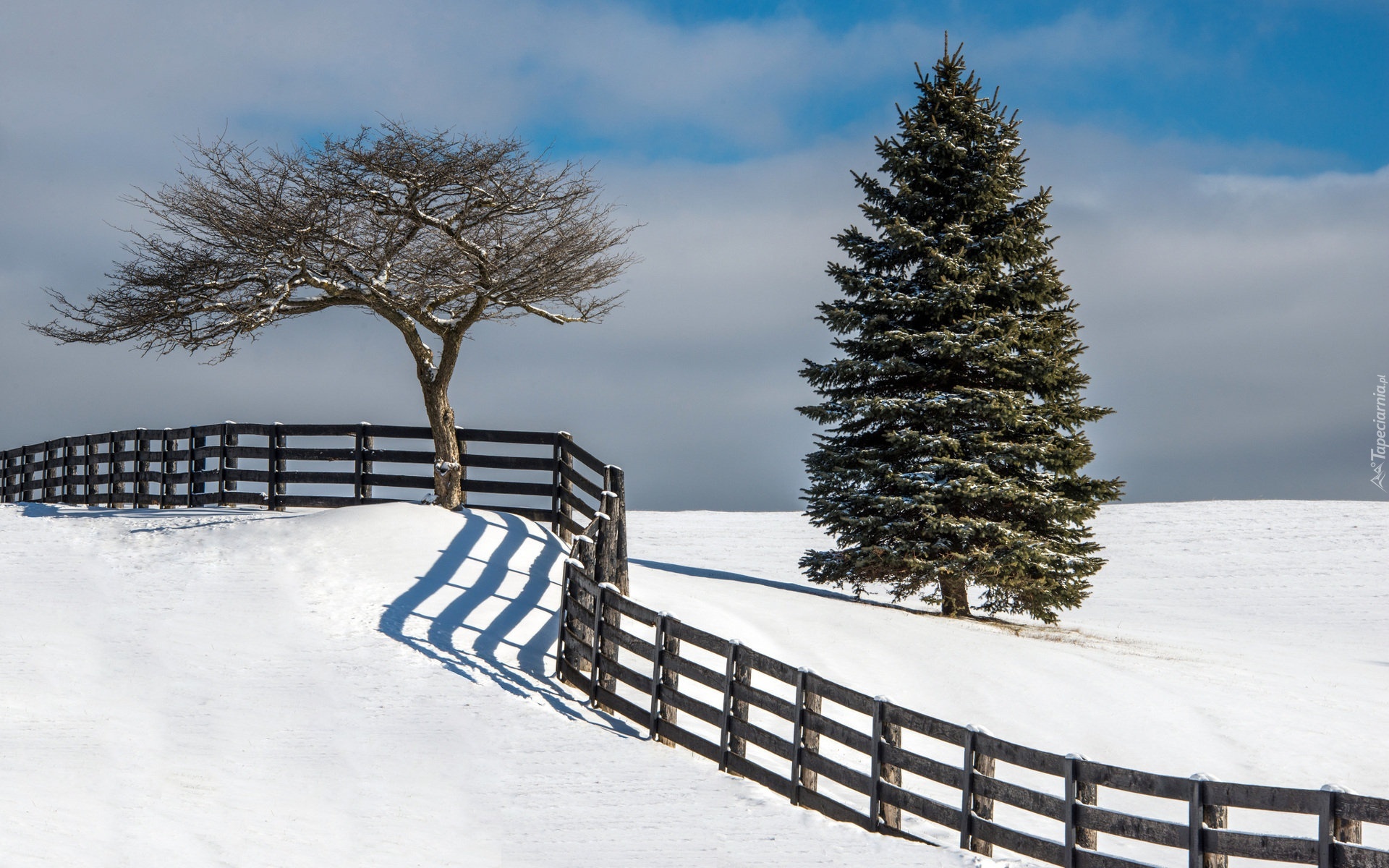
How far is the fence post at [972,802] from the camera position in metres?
9.15

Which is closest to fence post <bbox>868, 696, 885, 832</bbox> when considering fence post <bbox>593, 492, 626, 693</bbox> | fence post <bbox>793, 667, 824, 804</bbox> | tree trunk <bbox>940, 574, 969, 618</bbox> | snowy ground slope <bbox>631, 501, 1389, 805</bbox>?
fence post <bbox>793, 667, 824, 804</bbox>

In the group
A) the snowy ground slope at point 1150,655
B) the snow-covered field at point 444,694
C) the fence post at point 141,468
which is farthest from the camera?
the fence post at point 141,468

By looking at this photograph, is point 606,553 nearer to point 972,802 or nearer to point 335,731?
point 335,731

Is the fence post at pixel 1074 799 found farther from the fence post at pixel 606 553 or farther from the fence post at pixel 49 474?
the fence post at pixel 49 474

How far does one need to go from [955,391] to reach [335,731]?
1586cm

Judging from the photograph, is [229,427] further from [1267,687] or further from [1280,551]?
[1280,551]

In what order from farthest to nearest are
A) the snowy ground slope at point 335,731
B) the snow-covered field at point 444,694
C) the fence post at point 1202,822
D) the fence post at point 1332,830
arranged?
the snow-covered field at point 444,694, the snowy ground slope at point 335,731, the fence post at point 1202,822, the fence post at point 1332,830

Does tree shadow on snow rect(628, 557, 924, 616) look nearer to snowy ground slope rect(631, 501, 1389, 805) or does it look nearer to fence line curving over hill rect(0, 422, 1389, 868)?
snowy ground slope rect(631, 501, 1389, 805)

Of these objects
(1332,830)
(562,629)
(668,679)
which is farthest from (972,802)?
(562,629)

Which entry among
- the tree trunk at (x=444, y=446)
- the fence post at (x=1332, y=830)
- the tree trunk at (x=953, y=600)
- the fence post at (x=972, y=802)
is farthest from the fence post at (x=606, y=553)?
the tree trunk at (x=953, y=600)

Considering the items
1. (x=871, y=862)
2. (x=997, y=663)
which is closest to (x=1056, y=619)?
(x=997, y=663)

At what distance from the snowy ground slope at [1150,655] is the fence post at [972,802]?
4013mm

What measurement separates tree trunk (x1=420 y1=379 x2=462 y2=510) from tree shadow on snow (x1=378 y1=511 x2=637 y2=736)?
116 inches

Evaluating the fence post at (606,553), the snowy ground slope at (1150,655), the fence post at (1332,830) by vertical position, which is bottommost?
the snowy ground slope at (1150,655)
